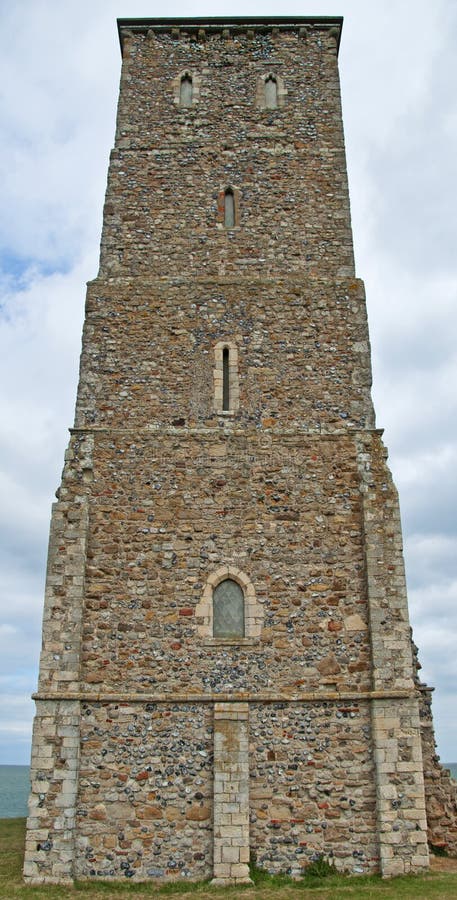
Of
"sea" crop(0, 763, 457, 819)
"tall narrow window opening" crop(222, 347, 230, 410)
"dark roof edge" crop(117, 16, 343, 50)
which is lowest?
"sea" crop(0, 763, 457, 819)

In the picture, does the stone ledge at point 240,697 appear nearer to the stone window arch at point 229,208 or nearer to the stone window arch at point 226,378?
the stone window arch at point 226,378

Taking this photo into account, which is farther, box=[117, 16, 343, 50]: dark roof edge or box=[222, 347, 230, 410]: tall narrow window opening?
box=[117, 16, 343, 50]: dark roof edge

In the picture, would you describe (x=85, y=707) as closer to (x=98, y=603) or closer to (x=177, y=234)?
(x=98, y=603)

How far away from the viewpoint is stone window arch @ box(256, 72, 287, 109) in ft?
53.4

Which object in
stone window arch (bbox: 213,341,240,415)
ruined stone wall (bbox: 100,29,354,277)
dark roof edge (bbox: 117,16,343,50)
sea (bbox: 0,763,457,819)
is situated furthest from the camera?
sea (bbox: 0,763,457,819)

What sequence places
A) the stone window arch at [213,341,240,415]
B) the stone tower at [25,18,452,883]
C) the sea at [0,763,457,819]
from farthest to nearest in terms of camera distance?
the sea at [0,763,457,819] → the stone window arch at [213,341,240,415] → the stone tower at [25,18,452,883]

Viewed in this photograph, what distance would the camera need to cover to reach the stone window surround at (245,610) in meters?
11.8

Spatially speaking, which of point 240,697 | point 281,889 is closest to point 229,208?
point 240,697

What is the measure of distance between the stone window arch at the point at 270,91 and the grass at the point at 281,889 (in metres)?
14.4

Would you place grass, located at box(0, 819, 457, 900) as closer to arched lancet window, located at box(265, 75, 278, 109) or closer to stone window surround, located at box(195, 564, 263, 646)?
stone window surround, located at box(195, 564, 263, 646)

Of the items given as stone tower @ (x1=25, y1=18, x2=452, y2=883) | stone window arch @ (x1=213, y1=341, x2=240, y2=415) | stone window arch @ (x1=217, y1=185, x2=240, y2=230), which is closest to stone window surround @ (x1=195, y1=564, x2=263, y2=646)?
stone tower @ (x1=25, y1=18, x2=452, y2=883)

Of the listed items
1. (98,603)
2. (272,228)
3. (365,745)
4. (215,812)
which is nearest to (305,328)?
(272,228)

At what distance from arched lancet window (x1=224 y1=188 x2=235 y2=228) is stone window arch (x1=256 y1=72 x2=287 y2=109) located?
2.45 metres

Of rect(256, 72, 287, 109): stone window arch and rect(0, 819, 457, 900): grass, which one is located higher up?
rect(256, 72, 287, 109): stone window arch
